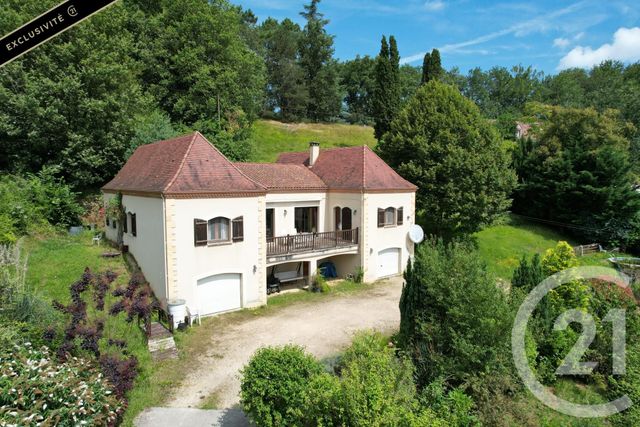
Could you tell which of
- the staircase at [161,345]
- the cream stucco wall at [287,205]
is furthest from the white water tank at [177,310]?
the cream stucco wall at [287,205]

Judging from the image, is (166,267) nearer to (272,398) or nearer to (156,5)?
(272,398)

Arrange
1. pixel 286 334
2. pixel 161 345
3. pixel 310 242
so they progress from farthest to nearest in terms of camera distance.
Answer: pixel 310 242 < pixel 286 334 < pixel 161 345

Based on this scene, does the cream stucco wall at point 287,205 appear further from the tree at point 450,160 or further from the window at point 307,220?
the tree at point 450,160

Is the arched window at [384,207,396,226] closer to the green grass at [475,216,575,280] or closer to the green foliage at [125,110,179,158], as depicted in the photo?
the green grass at [475,216,575,280]

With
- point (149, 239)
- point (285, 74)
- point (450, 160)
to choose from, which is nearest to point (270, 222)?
point (149, 239)

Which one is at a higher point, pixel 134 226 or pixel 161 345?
pixel 134 226

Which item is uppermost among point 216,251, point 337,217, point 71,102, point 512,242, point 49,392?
point 71,102

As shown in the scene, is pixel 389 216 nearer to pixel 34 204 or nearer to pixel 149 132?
pixel 149 132
